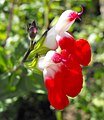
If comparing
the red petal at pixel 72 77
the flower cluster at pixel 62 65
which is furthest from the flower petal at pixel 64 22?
the red petal at pixel 72 77

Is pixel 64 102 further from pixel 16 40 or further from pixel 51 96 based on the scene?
pixel 16 40

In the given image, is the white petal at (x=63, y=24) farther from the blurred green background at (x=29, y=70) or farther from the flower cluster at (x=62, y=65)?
the blurred green background at (x=29, y=70)

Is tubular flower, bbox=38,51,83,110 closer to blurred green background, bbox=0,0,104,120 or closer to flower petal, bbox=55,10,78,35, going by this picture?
flower petal, bbox=55,10,78,35

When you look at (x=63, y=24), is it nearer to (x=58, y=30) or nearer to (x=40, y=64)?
(x=58, y=30)

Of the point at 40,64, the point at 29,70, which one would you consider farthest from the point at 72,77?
the point at 29,70

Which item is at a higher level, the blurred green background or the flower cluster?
the flower cluster

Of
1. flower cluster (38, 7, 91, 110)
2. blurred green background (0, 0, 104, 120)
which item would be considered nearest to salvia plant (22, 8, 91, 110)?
flower cluster (38, 7, 91, 110)

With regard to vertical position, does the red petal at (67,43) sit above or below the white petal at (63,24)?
below
